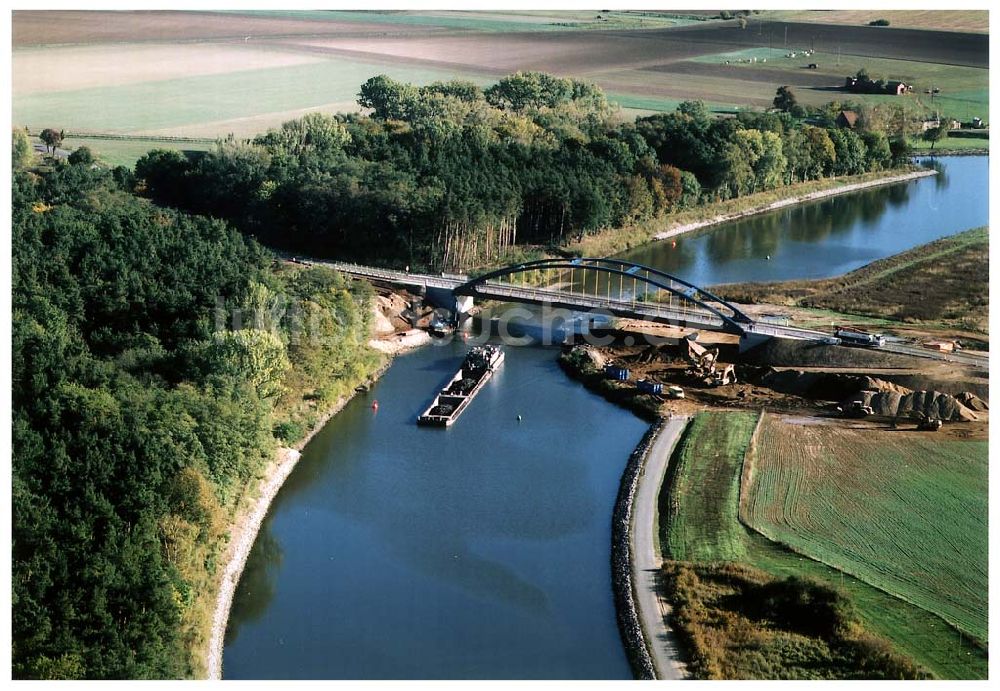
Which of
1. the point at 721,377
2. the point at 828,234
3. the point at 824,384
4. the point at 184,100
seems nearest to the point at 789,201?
the point at 828,234

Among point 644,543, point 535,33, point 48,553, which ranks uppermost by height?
point 535,33

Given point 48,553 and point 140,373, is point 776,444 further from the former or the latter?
point 48,553

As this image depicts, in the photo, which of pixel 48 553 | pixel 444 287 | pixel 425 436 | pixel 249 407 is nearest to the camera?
pixel 48 553

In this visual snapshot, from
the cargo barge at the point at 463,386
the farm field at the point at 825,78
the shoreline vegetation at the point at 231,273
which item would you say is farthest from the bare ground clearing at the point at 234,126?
the cargo barge at the point at 463,386

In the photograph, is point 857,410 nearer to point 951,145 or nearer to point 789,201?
point 789,201

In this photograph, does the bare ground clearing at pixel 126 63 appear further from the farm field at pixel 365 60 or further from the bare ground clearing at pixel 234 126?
the bare ground clearing at pixel 234 126

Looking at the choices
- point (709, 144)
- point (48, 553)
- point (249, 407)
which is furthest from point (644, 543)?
point (709, 144)

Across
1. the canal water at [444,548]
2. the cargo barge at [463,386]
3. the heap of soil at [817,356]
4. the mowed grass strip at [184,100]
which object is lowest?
the canal water at [444,548]

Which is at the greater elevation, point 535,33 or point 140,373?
point 535,33
